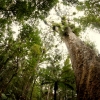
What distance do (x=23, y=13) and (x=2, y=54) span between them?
10.7ft

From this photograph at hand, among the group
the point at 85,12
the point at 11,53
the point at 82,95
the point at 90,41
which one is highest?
the point at 85,12

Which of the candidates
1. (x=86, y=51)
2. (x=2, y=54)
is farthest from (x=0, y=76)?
(x=86, y=51)

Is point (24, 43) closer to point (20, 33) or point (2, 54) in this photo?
point (20, 33)

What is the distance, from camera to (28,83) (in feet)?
31.1

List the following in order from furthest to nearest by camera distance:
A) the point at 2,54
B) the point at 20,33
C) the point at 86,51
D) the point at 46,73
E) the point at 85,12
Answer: the point at 85,12, the point at 2,54, the point at 20,33, the point at 46,73, the point at 86,51

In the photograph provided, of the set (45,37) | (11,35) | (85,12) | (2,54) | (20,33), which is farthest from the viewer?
(45,37)

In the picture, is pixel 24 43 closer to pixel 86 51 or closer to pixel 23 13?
pixel 23 13

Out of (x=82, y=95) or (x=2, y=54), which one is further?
(x=2, y=54)

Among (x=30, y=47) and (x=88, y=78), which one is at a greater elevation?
(x=30, y=47)

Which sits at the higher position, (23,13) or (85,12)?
(85,12)

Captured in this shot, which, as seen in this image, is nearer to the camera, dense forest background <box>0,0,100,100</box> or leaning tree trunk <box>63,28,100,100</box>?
leaning tree trunk <box>63,28,100,100</box>

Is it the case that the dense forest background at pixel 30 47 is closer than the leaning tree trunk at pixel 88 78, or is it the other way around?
the leaning tree trunk at pixel 88 78

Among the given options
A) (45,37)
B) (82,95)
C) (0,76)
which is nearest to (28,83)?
(0,76)

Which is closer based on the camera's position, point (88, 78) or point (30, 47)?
point (88, 78)
